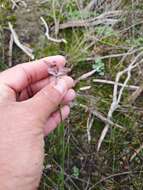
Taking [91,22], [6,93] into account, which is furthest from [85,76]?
[6,93]

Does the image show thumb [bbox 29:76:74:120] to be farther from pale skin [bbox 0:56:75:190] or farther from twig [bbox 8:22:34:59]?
twig [bbox 8:22:34:59]

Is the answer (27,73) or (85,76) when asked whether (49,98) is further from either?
(85,76)

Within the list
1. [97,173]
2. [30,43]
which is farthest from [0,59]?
[97,173]

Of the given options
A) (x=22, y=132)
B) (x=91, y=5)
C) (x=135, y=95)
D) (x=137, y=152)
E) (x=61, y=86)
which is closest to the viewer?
(x=22, y=132)

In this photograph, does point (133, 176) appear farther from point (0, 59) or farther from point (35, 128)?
point (0, 59)

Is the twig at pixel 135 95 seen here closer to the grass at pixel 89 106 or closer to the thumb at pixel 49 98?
the grass at pixel 89 106

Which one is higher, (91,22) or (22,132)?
(91,22)

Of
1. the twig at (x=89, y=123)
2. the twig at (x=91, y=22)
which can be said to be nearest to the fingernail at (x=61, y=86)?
the twig at (x=89, y=123)
